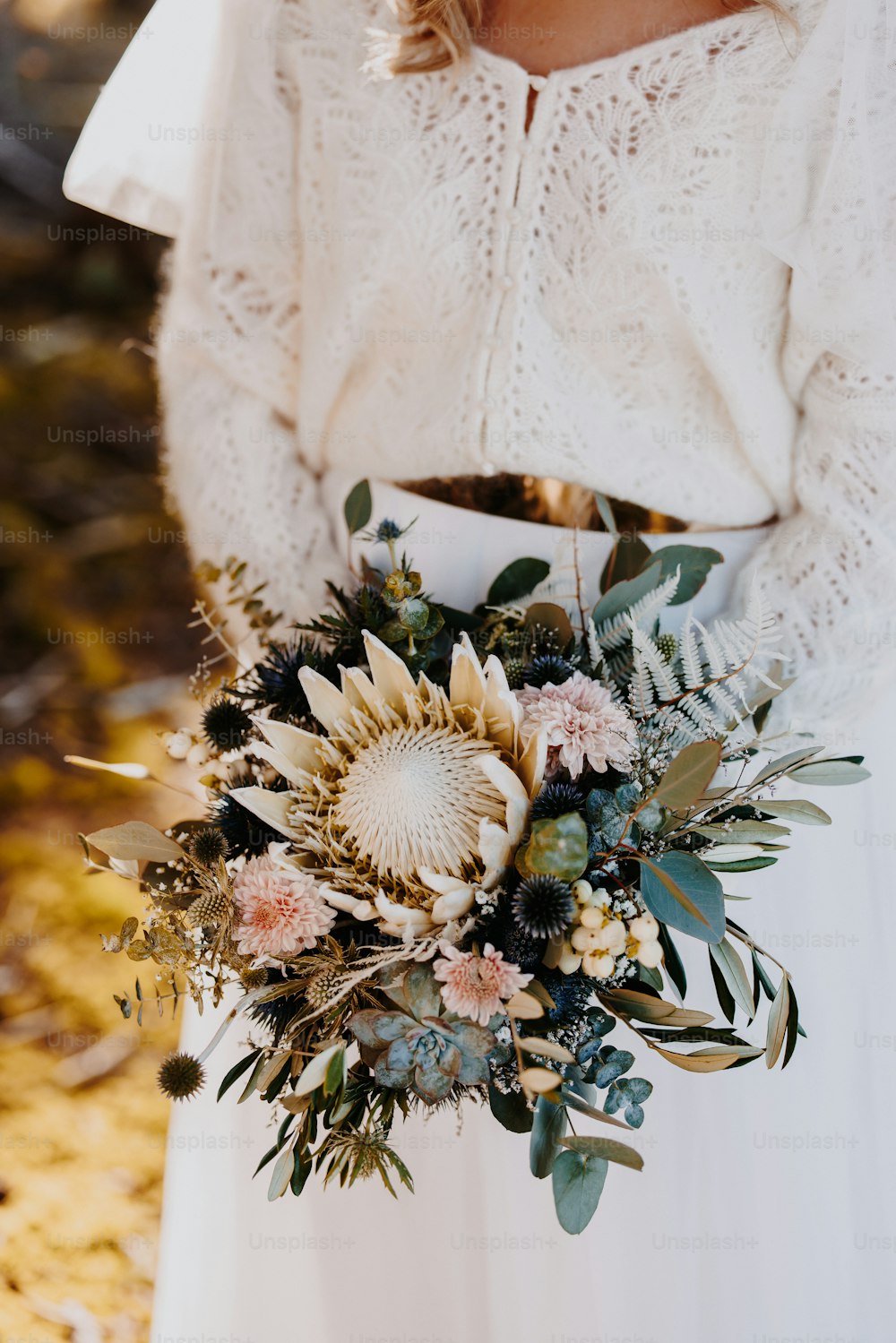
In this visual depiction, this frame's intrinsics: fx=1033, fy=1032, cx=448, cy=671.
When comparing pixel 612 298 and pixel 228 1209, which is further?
pixel 228 1209

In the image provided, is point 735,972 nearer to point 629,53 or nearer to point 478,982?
point 478,982

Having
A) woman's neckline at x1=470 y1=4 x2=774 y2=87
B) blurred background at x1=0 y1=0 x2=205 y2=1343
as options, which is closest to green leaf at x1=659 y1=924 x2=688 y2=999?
woman's neckline at x1=470 y1=4 x2=774 y2=87

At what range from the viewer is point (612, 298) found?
0.90 meters

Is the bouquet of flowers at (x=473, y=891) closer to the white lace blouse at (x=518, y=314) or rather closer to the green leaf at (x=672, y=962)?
the green leaf at (x=672, y=962)

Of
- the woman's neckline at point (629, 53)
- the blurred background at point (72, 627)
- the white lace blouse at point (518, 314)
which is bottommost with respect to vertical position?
the blurred background at point (72, 627)

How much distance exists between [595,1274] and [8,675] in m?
1.83

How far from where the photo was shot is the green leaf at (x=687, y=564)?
84 centimetres

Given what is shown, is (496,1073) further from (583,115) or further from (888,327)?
(583,115)

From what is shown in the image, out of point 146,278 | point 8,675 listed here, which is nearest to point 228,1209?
point 8,675

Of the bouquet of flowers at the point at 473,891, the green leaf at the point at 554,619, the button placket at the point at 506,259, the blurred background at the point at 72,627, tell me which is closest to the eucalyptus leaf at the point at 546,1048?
the bouquet of flowers at the point at 473,891

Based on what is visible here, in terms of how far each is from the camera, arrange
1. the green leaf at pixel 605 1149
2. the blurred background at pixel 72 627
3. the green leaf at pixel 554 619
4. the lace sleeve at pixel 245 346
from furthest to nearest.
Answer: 1. the blurred background at pixel 72 627
2. the lace sleeve at pixel 245 346
3. the green leaf at pixel 554 619
4. the green leaf at pixel 605 1149

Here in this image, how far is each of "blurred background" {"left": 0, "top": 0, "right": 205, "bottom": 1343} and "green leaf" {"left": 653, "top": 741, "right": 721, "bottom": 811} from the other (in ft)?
4.83

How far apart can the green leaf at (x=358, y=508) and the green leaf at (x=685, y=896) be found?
1.34 ft

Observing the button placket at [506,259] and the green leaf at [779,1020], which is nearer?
the green leaf at [779,1020]
